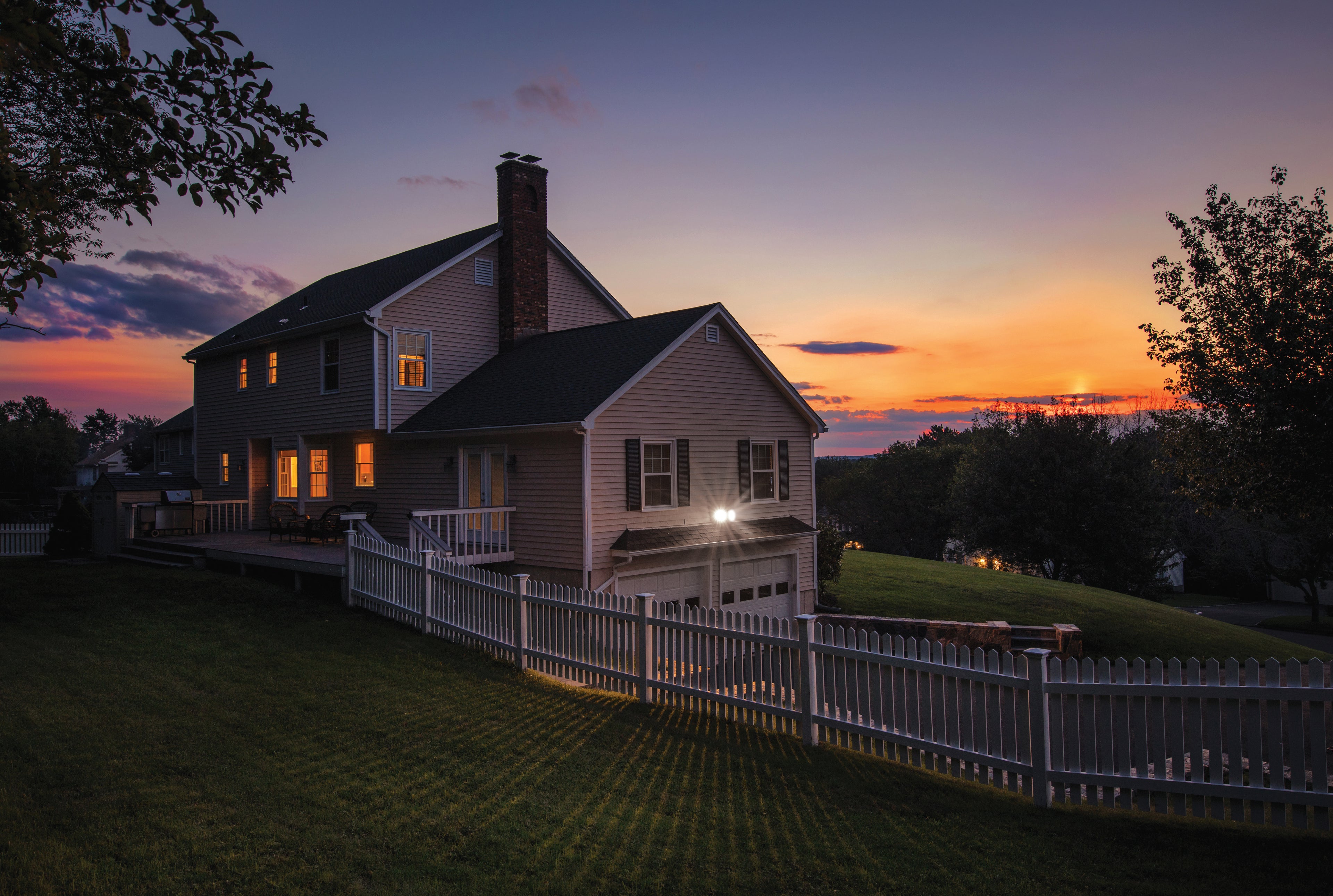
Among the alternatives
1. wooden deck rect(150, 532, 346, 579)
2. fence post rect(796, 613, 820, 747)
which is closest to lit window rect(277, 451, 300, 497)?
wooden deck rect(150, 532, 346, 579)

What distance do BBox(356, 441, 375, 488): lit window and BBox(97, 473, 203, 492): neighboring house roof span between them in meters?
4.79

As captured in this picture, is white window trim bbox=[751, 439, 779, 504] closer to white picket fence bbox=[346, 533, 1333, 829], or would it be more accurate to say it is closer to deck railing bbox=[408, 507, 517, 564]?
deck railing bbox=[408, 507, 517, 564]

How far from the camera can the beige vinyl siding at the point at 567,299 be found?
72.0 ft

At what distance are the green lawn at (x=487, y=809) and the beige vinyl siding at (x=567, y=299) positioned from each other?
1471 centimetres

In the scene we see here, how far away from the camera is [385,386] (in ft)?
61.2

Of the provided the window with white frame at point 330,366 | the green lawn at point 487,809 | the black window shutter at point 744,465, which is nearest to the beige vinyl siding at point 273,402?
the window with white frame at point 330,366

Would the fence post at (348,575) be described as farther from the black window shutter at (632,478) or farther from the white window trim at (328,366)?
the white window trim at (328,366)

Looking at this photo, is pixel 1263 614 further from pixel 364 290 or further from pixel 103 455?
pixel 103 455

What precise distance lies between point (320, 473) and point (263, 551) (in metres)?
5.26

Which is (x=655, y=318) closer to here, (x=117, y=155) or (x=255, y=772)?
(x=117, y=155)

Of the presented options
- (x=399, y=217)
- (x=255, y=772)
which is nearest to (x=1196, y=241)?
(x=255, y=772)

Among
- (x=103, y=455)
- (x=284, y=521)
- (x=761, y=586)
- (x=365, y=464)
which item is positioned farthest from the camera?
(x=103, y=455)

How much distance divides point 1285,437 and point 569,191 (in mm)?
18279

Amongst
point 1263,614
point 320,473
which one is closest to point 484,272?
point 320,473
